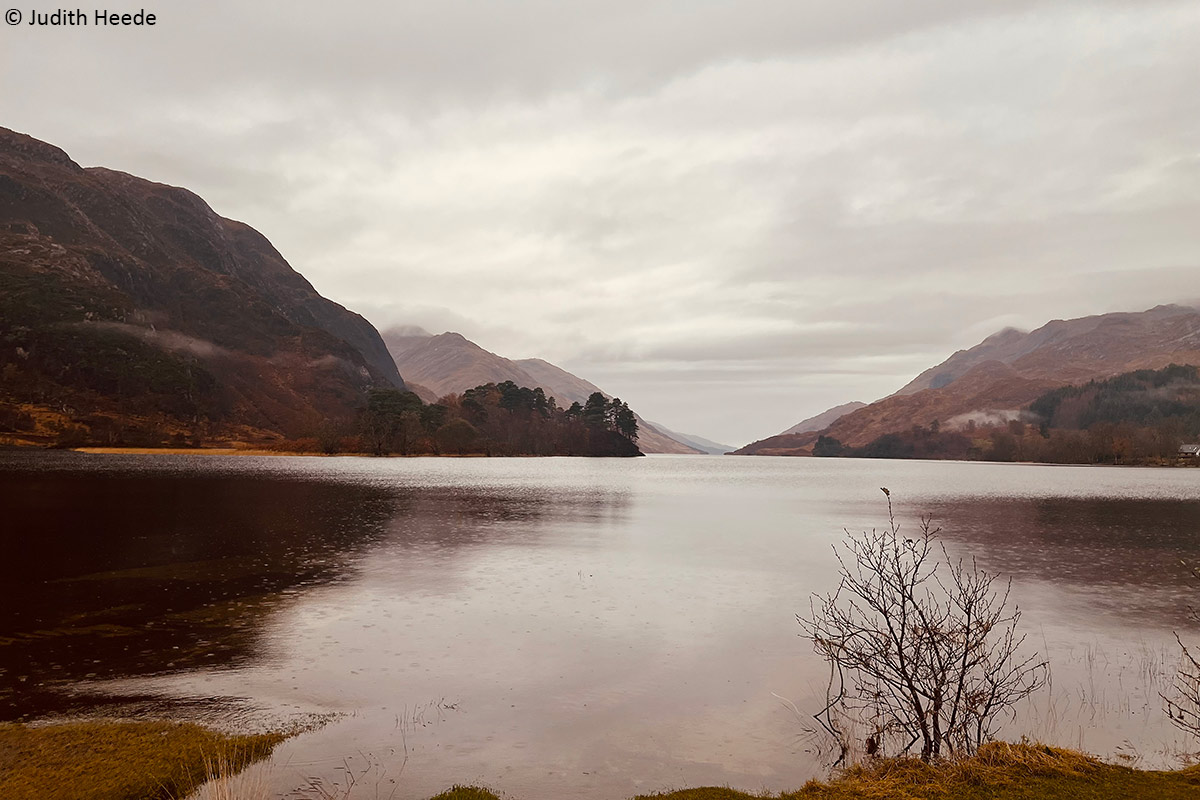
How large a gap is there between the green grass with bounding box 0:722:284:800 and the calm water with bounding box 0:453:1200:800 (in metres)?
1.06

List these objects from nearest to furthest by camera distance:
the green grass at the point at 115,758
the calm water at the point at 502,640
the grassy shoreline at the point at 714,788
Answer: the grassy shoreline at the point at 714,788, the green grass at the point at 115,758, the calm water at the point at 502,640

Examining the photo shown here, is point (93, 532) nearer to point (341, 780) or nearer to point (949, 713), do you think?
point (341, 780)

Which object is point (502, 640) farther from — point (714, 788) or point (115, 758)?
point (714, 788)

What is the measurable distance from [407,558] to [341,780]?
28747mm

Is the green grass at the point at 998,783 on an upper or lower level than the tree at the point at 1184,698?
upper

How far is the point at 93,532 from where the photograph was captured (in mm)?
46750

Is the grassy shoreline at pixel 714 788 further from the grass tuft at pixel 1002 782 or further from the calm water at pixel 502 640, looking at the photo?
the calm water at pixel 502 640

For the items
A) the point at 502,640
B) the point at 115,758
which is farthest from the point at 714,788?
the point at 502,640

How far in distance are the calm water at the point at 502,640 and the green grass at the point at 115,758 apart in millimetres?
1059

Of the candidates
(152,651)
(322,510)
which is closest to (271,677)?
(152,651)

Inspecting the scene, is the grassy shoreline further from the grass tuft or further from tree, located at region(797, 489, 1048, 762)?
tree, located at region(797, 489, 1048, 762)

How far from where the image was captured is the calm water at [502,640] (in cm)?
1580

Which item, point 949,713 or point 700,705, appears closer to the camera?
point 949,713

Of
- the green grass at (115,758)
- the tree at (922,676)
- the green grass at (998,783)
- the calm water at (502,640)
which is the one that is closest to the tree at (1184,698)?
the calm water at (502,640)
